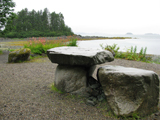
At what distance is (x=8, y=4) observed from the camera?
920cm

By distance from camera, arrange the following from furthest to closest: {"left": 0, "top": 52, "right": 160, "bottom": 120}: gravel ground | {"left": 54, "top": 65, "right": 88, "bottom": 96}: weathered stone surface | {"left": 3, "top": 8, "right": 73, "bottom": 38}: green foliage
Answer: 1. {"left": 3, "top": 8, "right": 73, "bottom": 38}: green foliage
2. {"left": 54, "top": 65, "right": 88, "bottom": 96}: weathered stone surface
3. {"left": 0, "top": 52, "right": 160, "bottom": 120}: gravel ground

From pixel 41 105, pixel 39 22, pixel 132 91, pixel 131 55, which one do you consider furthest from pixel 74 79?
pixel 39 22

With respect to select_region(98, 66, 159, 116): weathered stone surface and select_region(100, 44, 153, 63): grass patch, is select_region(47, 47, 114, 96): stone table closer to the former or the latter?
select_region(98, 66, 159, 116): weathered stone surface

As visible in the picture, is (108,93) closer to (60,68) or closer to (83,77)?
(83,77)

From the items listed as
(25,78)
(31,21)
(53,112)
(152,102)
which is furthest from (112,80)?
(31,21)

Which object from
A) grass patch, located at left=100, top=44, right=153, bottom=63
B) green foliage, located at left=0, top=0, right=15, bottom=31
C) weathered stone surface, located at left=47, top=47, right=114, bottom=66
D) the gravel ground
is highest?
green foliage, located at left=0, top=0, right=15, bottom=31

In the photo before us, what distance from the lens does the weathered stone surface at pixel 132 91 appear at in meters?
2.32

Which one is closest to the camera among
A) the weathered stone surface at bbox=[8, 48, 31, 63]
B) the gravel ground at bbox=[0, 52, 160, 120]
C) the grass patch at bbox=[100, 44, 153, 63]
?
the gravel ground at bbox=[0, 52, 160, 120]

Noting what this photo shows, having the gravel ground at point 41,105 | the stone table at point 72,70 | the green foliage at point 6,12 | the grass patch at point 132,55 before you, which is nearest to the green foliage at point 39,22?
the green foliage at point 6,12

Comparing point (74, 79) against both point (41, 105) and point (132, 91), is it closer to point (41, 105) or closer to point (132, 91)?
point (41, 105)

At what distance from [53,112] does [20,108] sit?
707mm

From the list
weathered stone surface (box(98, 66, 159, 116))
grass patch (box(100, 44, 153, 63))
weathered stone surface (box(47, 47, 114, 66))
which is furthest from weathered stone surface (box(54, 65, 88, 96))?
grass patch (box(100, 44, 153, 63))

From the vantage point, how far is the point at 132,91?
235cm

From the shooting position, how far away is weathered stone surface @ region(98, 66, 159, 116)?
232cm
